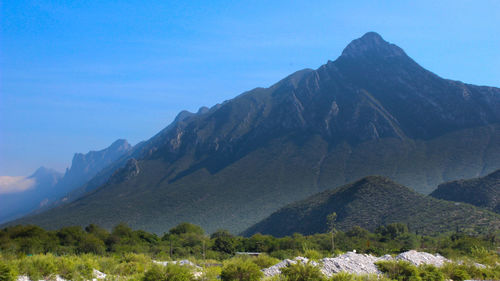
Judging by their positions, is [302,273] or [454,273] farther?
[454,273]

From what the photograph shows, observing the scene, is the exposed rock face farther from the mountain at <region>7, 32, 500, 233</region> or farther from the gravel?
the gravel

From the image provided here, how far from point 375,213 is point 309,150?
66.8 m

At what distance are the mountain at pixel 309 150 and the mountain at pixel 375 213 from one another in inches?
559

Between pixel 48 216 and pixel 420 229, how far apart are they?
4160 inches

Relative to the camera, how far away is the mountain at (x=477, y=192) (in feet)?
269

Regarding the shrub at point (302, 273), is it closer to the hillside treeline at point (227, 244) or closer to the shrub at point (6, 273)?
the shrub at point (6, 273)

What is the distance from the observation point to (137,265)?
22406mm

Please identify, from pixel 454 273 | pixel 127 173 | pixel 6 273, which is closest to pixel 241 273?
pixel 6 273

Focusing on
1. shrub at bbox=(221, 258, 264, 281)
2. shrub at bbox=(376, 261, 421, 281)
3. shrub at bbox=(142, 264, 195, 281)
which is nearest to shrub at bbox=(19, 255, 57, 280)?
shrub at bbox=(142, 264, 195, 281)

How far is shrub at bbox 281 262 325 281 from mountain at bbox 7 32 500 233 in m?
86.1

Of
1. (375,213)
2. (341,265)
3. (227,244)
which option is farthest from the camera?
(375,213)

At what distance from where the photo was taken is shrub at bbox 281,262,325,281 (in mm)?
16797

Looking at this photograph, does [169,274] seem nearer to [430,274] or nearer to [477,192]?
[430,274]

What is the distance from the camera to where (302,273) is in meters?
17.2
